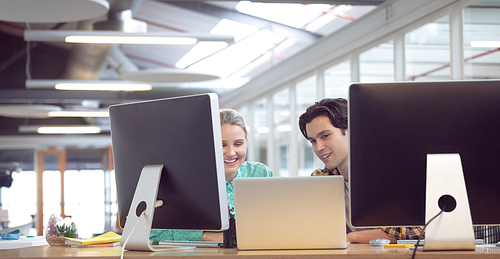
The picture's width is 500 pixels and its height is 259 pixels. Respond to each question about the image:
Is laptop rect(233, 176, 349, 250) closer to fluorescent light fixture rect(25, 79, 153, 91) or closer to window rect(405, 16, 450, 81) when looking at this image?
window rect(405, 16, 450, 81)

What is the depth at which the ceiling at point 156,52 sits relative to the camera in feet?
19.8

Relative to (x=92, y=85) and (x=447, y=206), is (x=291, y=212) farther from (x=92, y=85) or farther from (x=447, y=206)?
(x=92, y=85)

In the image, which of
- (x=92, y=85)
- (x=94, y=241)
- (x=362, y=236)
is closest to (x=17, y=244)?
(x=94, y=241)

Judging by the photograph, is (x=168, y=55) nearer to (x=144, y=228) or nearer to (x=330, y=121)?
(x=330, y=121)

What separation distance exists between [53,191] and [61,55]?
16.3ft

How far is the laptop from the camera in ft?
5.08

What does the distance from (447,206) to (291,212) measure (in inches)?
17.8

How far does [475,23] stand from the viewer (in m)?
4.11

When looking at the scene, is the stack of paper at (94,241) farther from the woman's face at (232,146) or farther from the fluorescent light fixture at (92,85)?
the fluorescent light fixture at (92,85)

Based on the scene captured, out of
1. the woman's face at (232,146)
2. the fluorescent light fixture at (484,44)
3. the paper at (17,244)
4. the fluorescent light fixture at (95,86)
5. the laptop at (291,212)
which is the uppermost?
the fluorescent light fixture at (95,86)

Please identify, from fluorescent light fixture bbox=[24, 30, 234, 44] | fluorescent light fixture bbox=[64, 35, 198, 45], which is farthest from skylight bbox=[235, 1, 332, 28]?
fluorescent light fixture bbox=[64, 35, 198, 45]

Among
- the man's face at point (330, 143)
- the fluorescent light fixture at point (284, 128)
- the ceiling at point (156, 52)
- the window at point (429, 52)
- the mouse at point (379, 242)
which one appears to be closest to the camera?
the mouse at point (379, 242)

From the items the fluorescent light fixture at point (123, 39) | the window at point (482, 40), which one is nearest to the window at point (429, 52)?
the window at point (482, 40)

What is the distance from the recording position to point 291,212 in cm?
156
